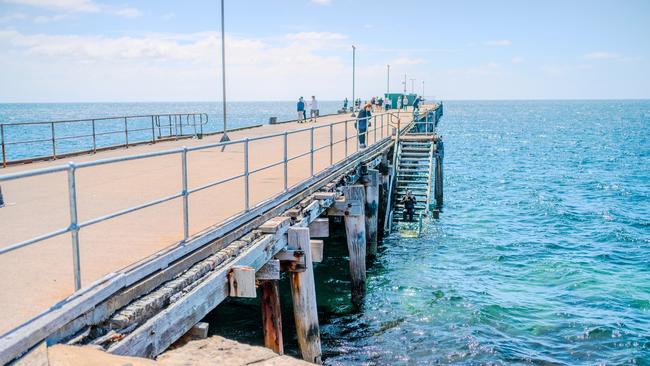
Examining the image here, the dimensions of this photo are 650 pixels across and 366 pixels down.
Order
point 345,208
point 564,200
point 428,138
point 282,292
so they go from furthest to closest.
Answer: point 564,200 < point 428,138 < point 282,292 < point 345,208

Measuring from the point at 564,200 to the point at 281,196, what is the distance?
24219 mm

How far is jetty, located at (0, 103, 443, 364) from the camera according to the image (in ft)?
16.6

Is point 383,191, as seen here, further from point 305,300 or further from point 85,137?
point 85,137

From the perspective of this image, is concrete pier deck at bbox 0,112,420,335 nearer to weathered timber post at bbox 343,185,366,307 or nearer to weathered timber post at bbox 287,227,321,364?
weathered timber post at bbox 287,227,321,364

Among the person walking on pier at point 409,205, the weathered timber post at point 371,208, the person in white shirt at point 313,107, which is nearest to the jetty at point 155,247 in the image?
the weathered timber post at point 371,208

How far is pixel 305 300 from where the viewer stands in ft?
31.1

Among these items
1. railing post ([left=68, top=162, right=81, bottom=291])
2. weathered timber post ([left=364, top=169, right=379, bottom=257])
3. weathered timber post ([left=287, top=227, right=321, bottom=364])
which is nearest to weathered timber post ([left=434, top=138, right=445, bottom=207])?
weathered timber post ([left=364, top=169, right=379, bottom=257])

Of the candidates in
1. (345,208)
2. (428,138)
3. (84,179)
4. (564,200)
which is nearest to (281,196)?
(345,208)

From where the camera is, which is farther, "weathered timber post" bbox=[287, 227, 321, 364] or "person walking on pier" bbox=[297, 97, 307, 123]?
"person walking on pier" bbox=[297, 97, 307, 123]

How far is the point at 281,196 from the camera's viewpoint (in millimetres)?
10383

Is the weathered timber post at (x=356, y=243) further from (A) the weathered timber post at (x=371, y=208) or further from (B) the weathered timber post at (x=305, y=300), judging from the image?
(B) the weathered timber post at (x=305, y=300)

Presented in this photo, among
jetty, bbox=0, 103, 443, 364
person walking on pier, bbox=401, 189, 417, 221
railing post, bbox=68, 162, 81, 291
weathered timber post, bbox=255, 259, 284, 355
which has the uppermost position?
railing post, bbox=68, 162, 81, 291

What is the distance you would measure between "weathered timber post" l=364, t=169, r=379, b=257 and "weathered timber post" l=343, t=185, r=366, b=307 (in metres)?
3.48

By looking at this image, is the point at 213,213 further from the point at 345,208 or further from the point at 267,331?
the point at 345,208
